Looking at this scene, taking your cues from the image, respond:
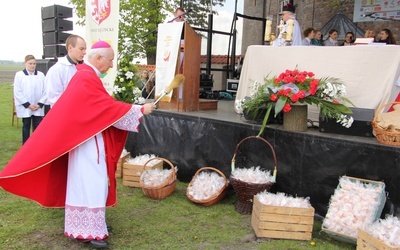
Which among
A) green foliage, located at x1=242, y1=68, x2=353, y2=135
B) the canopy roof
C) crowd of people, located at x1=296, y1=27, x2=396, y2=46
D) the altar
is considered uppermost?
the canopy roof

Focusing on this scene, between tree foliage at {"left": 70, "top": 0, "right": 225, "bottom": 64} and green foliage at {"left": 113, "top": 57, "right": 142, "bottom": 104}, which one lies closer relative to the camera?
green foliage at {"left": 113, "top": 57, "right": 142, "bottom": 104}

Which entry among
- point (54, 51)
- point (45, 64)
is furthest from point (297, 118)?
point (45, 64)

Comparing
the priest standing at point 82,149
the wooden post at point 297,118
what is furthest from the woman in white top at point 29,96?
the wooden post at point 297,118

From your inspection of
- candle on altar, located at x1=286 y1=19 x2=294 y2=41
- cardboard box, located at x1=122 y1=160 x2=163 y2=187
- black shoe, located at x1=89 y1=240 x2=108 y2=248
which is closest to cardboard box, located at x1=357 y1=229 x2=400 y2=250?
black shoe, located at x1=89 y1=240 x2=108 y2=248

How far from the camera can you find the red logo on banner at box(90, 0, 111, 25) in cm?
585

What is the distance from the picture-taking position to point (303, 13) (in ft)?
41.2

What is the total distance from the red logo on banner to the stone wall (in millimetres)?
5748

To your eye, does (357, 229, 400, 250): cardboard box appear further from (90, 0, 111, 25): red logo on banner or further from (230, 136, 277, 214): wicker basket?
(90, 0, 111, 25): red logo on banner

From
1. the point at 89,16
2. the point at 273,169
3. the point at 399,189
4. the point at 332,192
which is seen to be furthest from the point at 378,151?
the point at 89,16

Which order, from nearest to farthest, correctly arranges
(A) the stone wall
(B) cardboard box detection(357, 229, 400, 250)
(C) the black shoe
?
1. (B) cardboard box detection(357, 229, 400, 250)
2. (C) the black shoe
3. (A) the stone wall

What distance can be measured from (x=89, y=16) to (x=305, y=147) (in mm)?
4171

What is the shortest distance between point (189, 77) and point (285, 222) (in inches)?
113

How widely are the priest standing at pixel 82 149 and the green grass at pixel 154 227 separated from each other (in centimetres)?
35

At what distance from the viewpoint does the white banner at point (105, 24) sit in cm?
573
